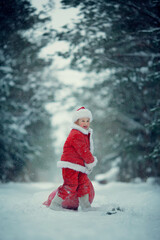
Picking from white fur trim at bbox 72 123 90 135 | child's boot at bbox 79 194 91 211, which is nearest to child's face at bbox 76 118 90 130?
white fur trim at bbox 72 123 90 135

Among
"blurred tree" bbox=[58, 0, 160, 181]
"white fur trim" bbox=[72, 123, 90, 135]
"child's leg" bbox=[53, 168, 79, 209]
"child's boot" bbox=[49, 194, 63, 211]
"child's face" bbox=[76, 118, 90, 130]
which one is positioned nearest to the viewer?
"child's boot" bbox=[49, 194, 63, 211]

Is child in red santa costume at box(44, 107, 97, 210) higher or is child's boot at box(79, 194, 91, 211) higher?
child in red santa costume at box(44, 107, 97, 210)

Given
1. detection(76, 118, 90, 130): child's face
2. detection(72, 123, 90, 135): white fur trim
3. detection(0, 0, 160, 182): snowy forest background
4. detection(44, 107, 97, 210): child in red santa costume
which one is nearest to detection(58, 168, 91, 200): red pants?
detection(44, 107, 97, 210): child in red santa costume

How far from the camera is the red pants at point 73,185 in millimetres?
3553

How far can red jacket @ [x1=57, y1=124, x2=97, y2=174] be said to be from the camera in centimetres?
362

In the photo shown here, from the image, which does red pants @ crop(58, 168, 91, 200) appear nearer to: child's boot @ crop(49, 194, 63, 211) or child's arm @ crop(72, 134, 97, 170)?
child's boot @ crop(49, 194, 63, 211)

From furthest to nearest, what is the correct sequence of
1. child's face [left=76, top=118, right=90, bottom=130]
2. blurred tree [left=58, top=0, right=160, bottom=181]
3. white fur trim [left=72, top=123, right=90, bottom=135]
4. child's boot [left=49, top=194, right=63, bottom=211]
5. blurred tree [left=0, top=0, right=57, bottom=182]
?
1. blurred tree [left=0, top=0, right=57, bottom=182]
2. blurred tree [left=58, top=0, right=160, bottom=181]
3. child's face [left=76, top=118, right=90, bottom=130]
4. white fur trim [left=72, top=123, right=90, bottom=135]
5. child's boot [left=49, top=194, right=63, bottom=211]

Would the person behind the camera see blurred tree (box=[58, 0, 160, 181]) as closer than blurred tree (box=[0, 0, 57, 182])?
Yes

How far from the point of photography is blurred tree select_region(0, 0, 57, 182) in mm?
6336

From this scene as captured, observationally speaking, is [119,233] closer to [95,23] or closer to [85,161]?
[85,161]

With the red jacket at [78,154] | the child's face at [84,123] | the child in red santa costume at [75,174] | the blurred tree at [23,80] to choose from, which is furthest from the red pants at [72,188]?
the blurred tree at [23,80]

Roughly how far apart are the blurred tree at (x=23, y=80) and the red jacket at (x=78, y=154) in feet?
12.0

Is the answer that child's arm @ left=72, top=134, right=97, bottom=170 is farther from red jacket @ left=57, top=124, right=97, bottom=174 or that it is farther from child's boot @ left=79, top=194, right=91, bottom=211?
child's boot @ left=79, top=194, right=91, bottom=211

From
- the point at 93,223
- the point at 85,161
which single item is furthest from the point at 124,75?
the point at 93,223
